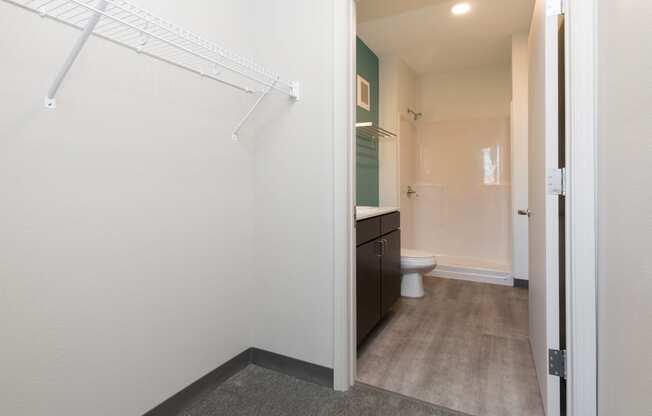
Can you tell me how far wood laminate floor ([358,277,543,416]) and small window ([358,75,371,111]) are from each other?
1.94 metres

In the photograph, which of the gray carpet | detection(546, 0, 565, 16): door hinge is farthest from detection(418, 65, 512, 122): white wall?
the gray carpet

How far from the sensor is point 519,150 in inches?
138

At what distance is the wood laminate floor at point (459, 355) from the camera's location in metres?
1.73

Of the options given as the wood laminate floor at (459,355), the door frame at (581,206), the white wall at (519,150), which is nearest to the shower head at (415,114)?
the white wall at (519,150)

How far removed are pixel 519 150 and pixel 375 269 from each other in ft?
7.43

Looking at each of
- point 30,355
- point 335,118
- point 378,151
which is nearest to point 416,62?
point 378,151

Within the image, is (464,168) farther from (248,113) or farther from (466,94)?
(248,113)

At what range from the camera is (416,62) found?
4.12m

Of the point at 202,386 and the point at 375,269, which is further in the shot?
the point at 375,269

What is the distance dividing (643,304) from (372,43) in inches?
131

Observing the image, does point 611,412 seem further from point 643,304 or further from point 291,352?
point 291,352

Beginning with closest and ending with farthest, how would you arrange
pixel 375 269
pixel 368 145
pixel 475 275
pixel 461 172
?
pixel 375 269 < pixel 368 145 < pixel 475 275 < pixel 461 172

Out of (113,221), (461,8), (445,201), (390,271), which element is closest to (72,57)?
(113,221)

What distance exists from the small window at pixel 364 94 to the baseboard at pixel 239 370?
2.36m
